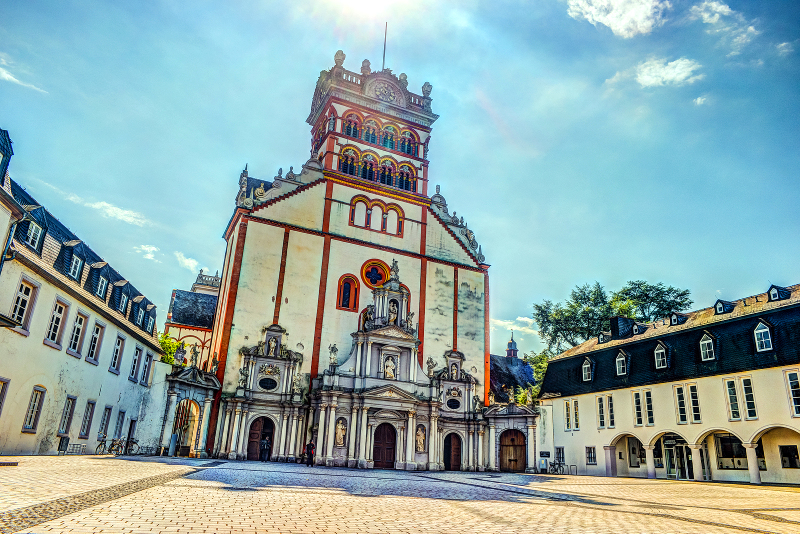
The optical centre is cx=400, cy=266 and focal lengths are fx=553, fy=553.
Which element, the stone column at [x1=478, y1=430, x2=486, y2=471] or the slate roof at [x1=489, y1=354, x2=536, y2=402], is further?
the slate roof at [x1=489, y1=354, x2=536, y2=402]

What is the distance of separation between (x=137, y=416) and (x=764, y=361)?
32.2 m

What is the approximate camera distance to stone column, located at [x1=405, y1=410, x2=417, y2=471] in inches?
Answer: 1416

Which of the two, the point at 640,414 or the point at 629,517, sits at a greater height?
the point at 640,414

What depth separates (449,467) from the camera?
3975 cm

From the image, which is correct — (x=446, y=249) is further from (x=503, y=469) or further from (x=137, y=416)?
(x=137, y=416)

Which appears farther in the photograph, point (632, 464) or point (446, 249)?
point (446, 249)

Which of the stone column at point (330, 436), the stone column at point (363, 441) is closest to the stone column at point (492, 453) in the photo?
the stone column at point (363, 441)

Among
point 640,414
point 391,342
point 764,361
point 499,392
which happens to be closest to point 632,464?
point 640,414

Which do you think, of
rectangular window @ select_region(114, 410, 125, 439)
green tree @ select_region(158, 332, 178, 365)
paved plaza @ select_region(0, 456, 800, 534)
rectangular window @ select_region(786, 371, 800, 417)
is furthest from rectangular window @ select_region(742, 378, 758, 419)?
green tree @ select_region(158, 332, 178, 365)

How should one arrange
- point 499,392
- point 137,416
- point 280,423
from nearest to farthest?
1. point 137,416
2. point 280,423
3. point 499,392

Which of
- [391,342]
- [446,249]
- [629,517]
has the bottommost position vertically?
[629,517]

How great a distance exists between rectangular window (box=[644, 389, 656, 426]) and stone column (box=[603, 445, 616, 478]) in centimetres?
345

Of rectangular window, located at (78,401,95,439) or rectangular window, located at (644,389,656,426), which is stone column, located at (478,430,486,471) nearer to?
rectangular window, located at (644,389,656,426)

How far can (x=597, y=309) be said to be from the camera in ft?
169
